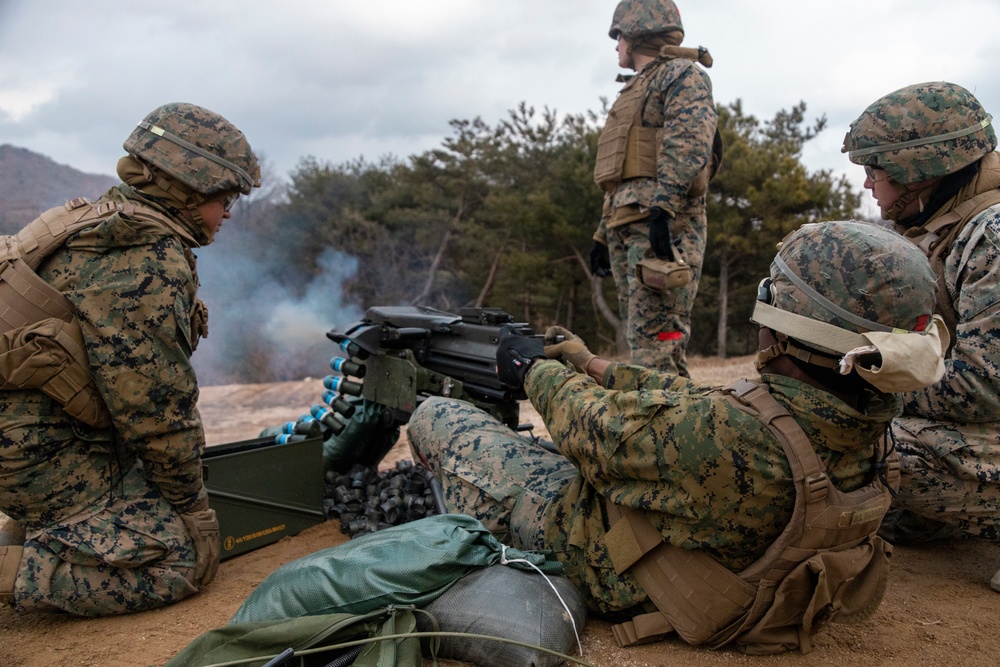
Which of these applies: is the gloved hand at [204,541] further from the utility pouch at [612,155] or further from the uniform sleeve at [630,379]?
the utility pouch at [612,155]

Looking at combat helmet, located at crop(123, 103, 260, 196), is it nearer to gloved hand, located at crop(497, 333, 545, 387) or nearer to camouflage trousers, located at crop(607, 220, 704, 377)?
gloved hand, located at crop(497, 333, 545, 387)

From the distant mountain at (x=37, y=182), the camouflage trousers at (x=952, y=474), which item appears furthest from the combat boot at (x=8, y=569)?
the distant mountain at (x=37, y=182)

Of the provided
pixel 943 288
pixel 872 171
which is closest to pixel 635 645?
pixel 943 288

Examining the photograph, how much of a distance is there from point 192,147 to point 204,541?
1770mm

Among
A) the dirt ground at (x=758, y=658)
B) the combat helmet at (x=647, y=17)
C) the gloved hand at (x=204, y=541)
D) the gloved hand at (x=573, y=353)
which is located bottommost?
the dirt ground at (x=758, y=658)

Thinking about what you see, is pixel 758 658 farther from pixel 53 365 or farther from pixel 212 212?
pixel 212 212

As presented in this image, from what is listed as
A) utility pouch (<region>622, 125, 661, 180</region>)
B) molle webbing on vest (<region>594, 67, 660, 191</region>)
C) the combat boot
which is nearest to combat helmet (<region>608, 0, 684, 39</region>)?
molle webbing on vest (<region>594, 67, 660, 191</region>)

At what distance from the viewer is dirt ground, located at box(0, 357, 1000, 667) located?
264cm

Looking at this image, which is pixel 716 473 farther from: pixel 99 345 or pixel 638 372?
pixel 99 345

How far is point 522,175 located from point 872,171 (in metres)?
16.2

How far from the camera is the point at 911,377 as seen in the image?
212cm

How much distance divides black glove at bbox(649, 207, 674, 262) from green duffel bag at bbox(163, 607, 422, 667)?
374 centimetres

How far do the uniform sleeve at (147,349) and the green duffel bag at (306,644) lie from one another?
1.04 metres

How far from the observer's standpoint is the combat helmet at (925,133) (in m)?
3.40
